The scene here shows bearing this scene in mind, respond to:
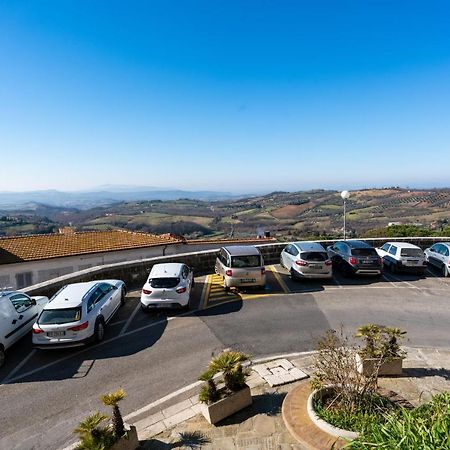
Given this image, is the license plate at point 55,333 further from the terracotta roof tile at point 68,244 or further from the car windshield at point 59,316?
the terracotta roof tile at point 68,244

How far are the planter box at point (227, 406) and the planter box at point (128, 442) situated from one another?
3.84ft

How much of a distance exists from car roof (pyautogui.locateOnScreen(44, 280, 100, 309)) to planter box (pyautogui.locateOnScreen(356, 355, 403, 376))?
680cm

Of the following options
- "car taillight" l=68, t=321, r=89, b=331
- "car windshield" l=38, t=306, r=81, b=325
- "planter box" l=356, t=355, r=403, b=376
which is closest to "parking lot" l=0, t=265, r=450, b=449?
"car taillight" l=68, t=321, r=89, b=331

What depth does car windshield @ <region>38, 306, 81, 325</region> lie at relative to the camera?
863cm

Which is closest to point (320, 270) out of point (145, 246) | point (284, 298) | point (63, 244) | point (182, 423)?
point (284, 298)

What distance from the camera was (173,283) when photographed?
11195mm

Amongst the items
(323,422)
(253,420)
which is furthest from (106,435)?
(323,422)

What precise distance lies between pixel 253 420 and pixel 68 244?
23.6 m

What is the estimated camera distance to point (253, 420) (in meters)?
5.77

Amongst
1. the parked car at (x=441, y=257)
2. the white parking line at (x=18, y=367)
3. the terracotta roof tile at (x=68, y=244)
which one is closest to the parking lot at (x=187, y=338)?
the white parking line at (x=18, y=367)

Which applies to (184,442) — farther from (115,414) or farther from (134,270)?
(134,270)

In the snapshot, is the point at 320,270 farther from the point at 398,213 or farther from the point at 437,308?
the point at 398,213

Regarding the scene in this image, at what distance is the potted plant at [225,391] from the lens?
578 centimetres

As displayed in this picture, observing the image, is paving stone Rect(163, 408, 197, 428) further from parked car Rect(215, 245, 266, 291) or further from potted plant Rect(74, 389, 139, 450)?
parked car Rect(215, 245, 266, 291)
